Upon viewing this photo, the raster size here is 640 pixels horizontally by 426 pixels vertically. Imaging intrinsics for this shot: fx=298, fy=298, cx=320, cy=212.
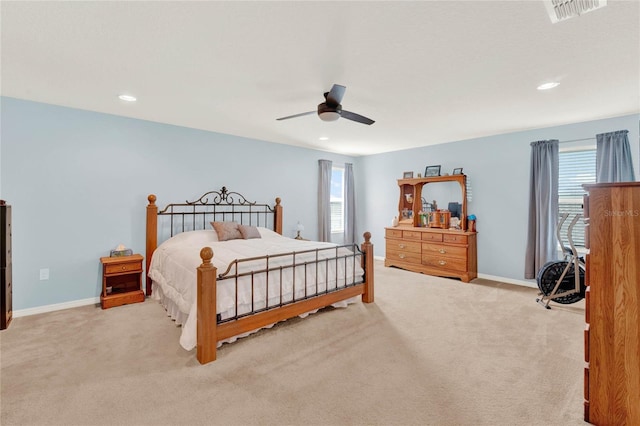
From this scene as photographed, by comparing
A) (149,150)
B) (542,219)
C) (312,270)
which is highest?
(149,150)

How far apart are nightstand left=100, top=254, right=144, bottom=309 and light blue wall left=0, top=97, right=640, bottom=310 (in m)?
0.21

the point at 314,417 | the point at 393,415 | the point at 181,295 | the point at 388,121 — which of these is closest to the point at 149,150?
the point at 181,295

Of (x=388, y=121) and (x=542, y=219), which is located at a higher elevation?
(x=388, y=121)

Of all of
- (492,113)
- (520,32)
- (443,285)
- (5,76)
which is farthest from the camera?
(443,285)

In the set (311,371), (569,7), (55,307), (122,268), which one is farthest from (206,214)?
(569,7)

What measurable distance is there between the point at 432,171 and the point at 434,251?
1592mm

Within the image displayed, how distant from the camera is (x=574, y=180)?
4.40m

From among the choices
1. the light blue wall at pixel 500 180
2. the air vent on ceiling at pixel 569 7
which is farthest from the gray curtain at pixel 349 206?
the air vent on ceiling at pixel 569 7

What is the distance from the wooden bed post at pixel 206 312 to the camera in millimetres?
2393

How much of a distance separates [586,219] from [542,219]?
3047 millimetres

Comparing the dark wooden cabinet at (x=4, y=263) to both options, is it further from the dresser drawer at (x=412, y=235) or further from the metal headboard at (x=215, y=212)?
the dresser drawer at (x=412, y=235)

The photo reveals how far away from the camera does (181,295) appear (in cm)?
291

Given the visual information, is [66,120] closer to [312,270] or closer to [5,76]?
[5,76]

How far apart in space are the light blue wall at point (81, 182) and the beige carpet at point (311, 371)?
604 millimetres
